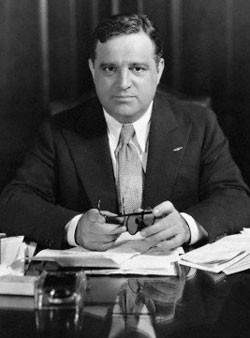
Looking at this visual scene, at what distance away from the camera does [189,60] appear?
2.91 metres

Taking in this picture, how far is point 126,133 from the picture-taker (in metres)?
2.29

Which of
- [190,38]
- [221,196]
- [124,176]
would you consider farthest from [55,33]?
[221,196]

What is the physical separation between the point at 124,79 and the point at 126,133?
8.6 inches

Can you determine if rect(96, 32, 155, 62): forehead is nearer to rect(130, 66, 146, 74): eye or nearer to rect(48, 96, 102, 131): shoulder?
rect(130, 66, 146, 74): eye

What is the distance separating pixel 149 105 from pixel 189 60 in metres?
0.68

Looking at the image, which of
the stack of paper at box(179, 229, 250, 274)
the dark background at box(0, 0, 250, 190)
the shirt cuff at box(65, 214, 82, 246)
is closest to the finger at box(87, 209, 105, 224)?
the shirt cuff at box(65, 214, 82, 246)

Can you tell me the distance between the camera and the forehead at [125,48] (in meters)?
2.18

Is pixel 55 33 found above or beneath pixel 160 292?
above

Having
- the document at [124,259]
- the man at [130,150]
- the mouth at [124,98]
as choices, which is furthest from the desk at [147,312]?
the mouth at [124,98]

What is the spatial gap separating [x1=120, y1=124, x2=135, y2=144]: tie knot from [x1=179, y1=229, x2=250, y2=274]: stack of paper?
2.05 ft

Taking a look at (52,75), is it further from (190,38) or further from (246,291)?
(246,291)

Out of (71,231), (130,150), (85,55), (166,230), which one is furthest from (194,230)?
(85,55)

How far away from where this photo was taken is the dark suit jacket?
2.23m

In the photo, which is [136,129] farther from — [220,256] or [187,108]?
[220,256]
